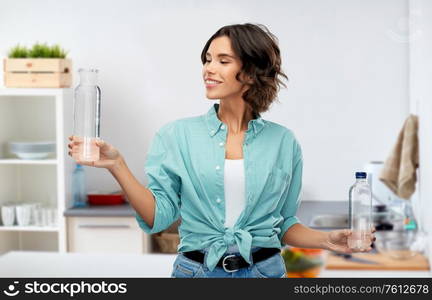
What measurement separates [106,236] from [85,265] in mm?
792

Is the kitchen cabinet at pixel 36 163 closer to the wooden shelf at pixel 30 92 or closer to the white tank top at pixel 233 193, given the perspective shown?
the wooden shelf at pixel 30 92

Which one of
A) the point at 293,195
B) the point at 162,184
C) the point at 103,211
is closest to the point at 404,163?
the point at 103,211

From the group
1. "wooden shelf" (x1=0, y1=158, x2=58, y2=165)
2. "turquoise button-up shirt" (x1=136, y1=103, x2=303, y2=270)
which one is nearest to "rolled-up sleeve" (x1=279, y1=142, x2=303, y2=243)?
"turquoise button-up shirt" (x1=136, y1=103, x2=303, y2=270)

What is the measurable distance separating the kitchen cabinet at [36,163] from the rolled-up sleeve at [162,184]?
1.19 meters

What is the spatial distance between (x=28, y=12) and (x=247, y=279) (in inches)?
30.8

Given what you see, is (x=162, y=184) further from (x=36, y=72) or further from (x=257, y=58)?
(x=36, y=72)

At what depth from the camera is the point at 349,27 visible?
4.43 feet

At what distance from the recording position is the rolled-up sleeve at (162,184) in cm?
95

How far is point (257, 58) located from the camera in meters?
0.96

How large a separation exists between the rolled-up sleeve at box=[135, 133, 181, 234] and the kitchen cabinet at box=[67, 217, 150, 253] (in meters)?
1.13

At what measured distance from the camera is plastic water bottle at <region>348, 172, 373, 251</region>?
3.11 feet

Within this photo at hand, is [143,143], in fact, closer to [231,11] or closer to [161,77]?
[161,77]

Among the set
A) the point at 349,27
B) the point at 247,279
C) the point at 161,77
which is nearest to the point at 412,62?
the point at 349,27

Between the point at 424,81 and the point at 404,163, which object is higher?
the point at 424,81
